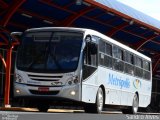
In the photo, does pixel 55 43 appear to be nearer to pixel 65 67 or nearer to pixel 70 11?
pixel 65 67

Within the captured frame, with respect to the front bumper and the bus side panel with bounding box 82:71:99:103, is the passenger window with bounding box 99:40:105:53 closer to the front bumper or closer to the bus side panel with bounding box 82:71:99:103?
the bus side panel with bounding box 82:71:99:103

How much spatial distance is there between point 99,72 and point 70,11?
14.0 meters

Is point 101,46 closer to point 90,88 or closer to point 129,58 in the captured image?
point 90,88

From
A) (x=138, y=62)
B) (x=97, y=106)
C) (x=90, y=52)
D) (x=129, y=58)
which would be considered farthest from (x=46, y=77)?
(x=138, y=62)

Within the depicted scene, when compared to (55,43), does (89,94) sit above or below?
below

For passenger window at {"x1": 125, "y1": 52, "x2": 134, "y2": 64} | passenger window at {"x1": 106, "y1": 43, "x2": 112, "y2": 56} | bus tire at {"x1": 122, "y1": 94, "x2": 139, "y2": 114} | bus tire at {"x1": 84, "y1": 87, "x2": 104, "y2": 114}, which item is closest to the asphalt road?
bus tire at {"x1": 84, "y1": 87, "x2": 104, "y2": 114}

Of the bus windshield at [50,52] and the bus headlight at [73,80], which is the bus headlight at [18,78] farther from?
the bus headlight at [73,80]

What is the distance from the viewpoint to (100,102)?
15953 millimetres

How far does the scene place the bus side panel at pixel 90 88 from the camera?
14430mm

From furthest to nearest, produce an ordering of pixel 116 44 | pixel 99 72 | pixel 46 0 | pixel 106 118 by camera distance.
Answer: pixel 46 0 < pixel 116 44 < pixel 99 72 < pixel 106 118

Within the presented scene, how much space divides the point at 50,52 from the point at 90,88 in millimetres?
1804

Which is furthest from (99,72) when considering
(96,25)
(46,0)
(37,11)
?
(96,25)

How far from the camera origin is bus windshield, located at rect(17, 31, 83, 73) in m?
14.0

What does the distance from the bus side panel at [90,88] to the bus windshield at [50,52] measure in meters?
0.82
